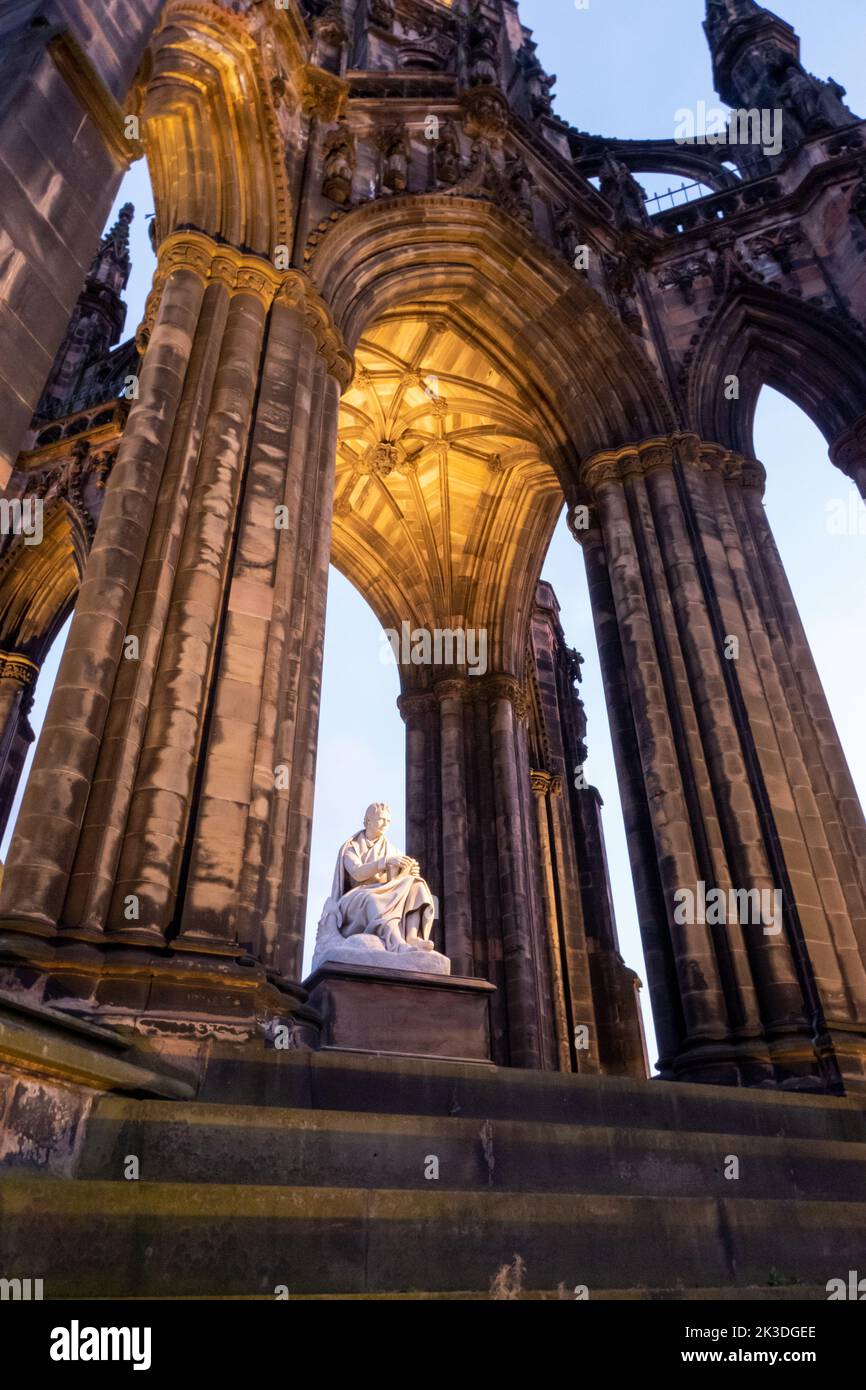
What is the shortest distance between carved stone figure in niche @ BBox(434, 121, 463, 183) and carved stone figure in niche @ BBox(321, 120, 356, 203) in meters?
1.63

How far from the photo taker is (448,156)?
12.9 metres

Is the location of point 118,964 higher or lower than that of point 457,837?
lower

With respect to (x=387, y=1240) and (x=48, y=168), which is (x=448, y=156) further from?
(x=387, y=1240)

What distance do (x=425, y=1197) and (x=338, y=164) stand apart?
11.3 metres

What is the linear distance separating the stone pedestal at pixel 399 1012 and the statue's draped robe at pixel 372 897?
0.63 m

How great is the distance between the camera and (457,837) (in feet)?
49.3

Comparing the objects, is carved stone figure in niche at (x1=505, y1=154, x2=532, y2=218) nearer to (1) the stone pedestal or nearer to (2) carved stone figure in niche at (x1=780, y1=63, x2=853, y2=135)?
(2) carved stone figure in niche at (x1=780, y1=63, x2=853, y2=135)

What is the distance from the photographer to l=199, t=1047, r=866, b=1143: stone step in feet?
17.0

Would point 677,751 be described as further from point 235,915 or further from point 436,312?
point 436,312

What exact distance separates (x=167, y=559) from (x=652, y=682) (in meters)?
5.67

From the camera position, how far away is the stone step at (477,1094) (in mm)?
5191

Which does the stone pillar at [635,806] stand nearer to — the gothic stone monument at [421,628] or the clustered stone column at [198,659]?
the gothic stone monument at [421,628]

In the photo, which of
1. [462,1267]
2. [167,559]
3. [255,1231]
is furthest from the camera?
[167,559]
